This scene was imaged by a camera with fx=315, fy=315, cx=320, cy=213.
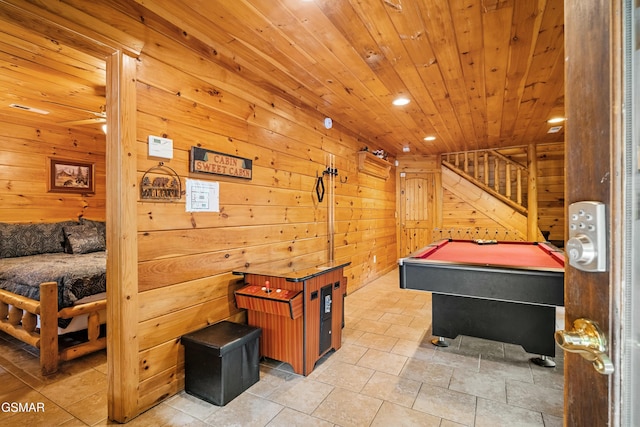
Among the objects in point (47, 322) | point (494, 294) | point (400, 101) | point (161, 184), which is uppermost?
point (400, 101)

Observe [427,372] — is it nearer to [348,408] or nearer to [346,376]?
[346,376]

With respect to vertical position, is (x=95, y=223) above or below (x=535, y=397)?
above

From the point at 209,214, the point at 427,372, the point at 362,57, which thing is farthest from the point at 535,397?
the point at 362,57

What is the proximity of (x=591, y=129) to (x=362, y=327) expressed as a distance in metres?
3.09

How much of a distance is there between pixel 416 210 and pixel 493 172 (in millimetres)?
1668

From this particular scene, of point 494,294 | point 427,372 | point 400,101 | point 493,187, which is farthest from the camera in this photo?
point 493,187

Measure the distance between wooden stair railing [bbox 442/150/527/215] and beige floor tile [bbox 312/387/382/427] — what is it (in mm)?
5281

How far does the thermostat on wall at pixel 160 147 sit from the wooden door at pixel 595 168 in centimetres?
204

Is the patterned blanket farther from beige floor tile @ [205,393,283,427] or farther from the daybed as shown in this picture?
beige floor tile @ [205,393,283,427]

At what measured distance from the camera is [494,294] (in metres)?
2.04

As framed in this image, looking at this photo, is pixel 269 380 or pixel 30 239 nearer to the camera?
pixel 269 380

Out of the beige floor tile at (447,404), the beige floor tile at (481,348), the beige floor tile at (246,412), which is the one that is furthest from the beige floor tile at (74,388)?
the beige floor tile at (481,348)

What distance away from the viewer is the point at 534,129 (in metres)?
4.73

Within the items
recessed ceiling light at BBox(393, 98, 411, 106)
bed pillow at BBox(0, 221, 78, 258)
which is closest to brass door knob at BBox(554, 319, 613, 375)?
recessed ceiling light at BBox(393, 98, 411, 106)
